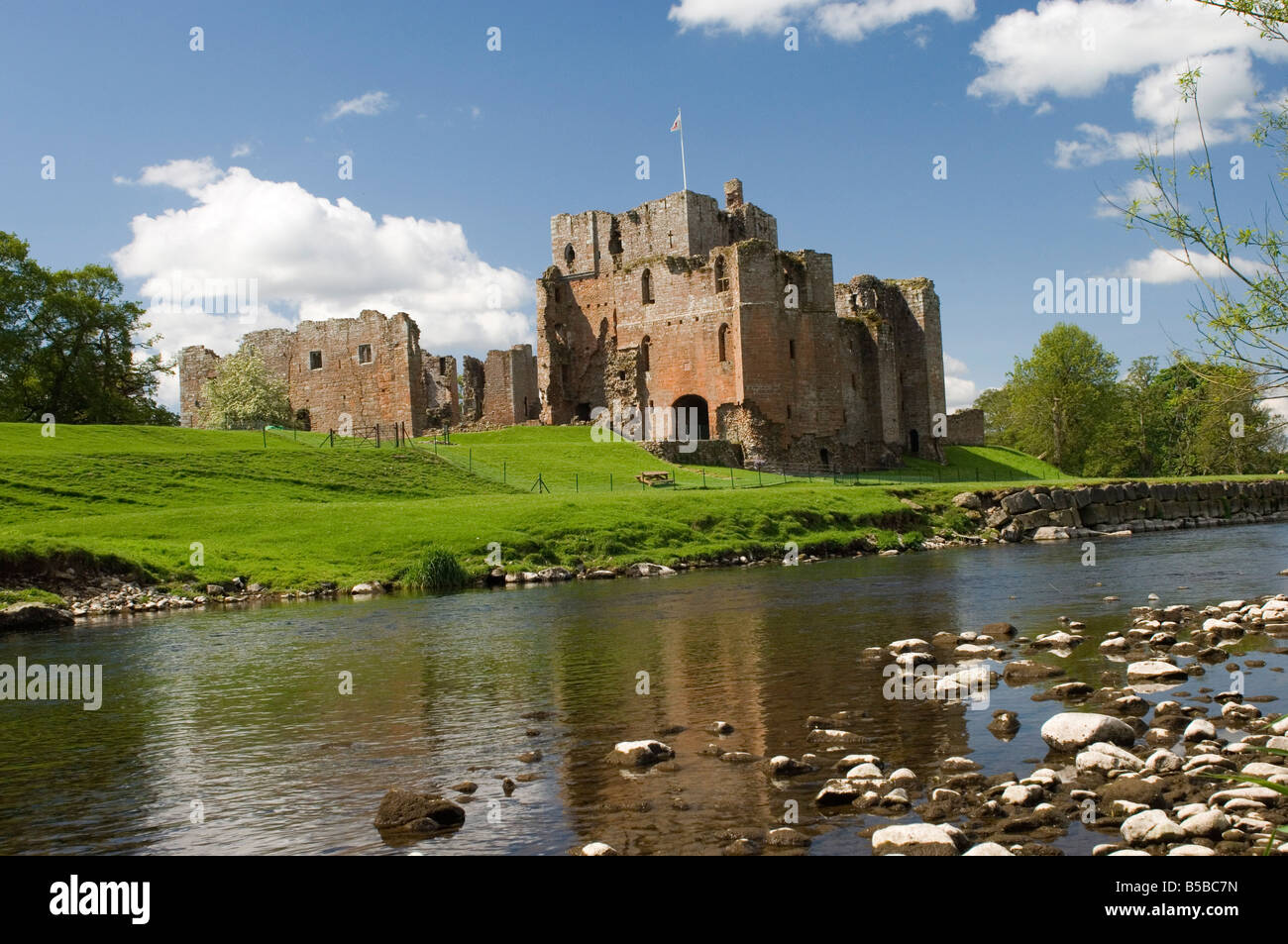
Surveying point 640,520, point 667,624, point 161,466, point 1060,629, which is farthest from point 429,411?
point 1060,629

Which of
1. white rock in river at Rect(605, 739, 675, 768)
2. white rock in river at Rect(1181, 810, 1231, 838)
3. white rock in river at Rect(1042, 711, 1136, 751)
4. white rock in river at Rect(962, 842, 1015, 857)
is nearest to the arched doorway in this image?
white rock in river at Rect(605, 739, 675, 768)

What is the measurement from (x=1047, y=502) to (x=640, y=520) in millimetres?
18691

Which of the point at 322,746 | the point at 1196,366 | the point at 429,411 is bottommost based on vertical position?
the point at 322,746

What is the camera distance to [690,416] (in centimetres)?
6544

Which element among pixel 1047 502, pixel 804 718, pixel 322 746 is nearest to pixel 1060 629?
pixel 804 718

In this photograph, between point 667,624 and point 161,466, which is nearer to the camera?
point 667,624

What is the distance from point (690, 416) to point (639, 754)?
5608 centimetres

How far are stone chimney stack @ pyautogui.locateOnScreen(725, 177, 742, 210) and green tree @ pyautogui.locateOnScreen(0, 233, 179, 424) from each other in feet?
132

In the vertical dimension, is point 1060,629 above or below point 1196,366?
below

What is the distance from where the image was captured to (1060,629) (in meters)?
16.2

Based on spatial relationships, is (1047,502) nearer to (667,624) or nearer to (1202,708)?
(667,624)

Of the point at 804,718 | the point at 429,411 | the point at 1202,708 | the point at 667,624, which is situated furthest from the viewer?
the point at 429,411

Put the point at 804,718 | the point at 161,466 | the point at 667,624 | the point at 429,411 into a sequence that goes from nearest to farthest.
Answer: the point at 804,718, the point at 667,624, the point at 161,466, the point at 429,411

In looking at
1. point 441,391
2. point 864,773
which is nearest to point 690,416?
point 441,391
